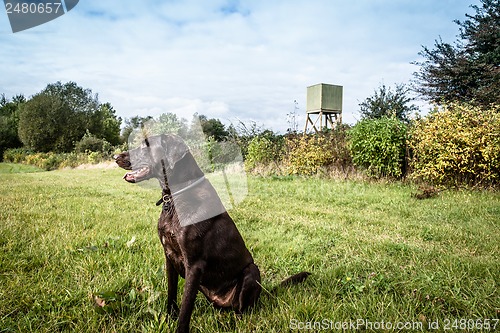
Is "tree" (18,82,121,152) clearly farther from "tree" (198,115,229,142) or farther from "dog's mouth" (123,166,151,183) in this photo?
"dog's mouth" (123,166,151,183)

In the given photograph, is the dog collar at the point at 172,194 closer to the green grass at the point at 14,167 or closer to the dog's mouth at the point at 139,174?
the dog's mouth at the point at 139,174

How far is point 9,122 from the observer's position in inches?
193

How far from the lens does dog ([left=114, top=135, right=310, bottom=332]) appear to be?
1.78m

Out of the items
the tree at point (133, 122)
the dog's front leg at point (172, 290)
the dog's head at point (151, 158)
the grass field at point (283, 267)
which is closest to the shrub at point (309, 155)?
the grass field at point (283, 267)

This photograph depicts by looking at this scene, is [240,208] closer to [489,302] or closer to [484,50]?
[489,302]

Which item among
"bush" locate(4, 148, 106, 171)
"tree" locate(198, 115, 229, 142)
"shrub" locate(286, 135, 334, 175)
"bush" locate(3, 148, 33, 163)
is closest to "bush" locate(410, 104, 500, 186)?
"shrub" locate(286, 135, 334, 175)

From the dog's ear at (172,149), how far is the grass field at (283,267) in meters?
1.01

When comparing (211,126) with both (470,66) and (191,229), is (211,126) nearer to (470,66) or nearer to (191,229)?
(191,229)

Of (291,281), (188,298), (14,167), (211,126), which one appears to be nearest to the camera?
(188,298)

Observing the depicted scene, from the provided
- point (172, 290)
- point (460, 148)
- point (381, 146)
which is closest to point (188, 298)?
point (172, 290)

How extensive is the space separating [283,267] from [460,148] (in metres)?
6.34

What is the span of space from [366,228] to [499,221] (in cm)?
217

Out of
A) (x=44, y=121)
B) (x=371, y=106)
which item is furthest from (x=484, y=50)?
(x=44, y=121)

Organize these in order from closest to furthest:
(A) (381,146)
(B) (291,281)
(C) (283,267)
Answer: (B) (291,281) < (C) (283,267) < (A) (381,146)
